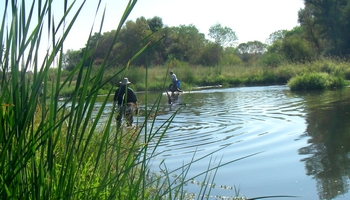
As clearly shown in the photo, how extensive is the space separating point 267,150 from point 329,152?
1015mm

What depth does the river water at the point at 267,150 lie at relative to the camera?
6516 mm

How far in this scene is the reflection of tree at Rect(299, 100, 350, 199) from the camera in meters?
6.48

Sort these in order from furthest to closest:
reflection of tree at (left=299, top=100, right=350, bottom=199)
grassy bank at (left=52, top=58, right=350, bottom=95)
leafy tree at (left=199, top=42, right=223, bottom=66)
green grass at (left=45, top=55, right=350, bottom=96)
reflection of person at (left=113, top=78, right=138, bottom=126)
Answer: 1. leafy tree at (left=199, top=42, right=223, bottom=66)
2. green grass at (left=45, top=55, right=350, bottom=96)
3. grassy bank at (left=52, top=58, right=350, bottom=95)
4. reflection of tree at (left=299, top=100, right=350, bottom=199)
5. reflection of person at (left=113, top=78, right=138, bottom=126)

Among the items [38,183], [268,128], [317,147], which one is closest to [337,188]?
[317,147]

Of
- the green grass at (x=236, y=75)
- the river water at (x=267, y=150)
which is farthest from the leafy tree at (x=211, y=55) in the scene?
the river water at (x=267, y=150)

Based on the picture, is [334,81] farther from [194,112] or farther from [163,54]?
[163,54]

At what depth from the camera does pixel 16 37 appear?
1.83m

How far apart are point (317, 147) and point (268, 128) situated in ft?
9.82

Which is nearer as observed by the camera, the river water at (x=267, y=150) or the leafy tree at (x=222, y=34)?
the river water at (x=267, y=150)

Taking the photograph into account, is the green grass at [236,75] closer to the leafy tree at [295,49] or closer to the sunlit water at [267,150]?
the leafy tree at [295,49]

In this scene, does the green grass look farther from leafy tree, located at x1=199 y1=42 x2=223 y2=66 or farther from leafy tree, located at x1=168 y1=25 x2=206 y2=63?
leafy tree, located at x1=199 y1=42 x2=223 y2=66

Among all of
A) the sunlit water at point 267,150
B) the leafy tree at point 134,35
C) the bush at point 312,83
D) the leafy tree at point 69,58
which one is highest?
the leafy tree at point 134,35

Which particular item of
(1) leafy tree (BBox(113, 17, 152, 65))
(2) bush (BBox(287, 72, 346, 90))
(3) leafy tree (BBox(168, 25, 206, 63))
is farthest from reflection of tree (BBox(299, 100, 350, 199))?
(3) leafy tree (BBox(168, 25, 206, 63))

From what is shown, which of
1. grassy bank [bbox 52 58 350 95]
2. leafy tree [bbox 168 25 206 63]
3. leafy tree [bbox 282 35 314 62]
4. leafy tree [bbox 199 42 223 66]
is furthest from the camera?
leafy tree [bbox 199 42 223 66]
